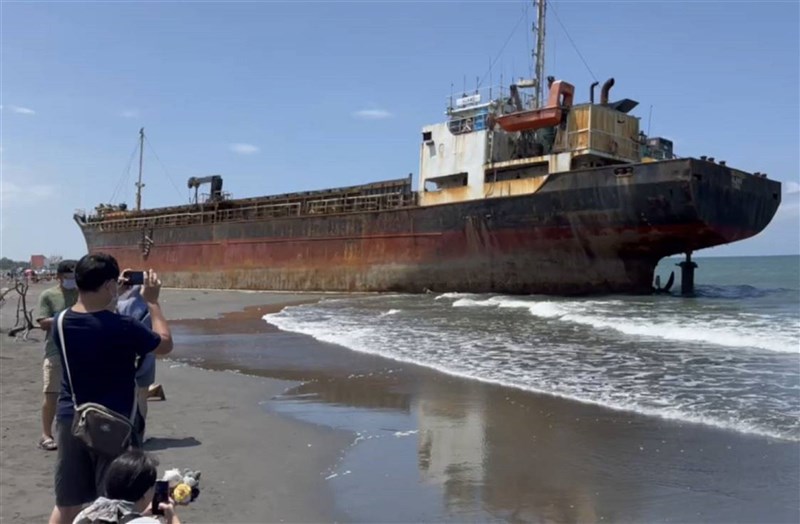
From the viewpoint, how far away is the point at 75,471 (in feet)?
8.71

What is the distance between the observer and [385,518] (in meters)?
3.61

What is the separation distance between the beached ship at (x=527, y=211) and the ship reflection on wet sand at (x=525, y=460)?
500 inches

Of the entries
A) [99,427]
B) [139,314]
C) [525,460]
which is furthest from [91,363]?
[525,460]

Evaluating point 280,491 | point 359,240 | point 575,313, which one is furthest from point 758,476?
point 359,240

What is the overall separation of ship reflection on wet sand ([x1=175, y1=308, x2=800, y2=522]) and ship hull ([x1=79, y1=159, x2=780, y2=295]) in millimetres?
12652

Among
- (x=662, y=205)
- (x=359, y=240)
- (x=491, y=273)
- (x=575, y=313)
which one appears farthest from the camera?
(x=359, y=240)

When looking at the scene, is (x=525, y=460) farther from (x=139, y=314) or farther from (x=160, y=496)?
(x=160, y=496)

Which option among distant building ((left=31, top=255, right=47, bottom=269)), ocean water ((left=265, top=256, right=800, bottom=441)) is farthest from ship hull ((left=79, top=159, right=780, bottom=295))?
distant building ((left=31, top=255, right=47, bottom=269))

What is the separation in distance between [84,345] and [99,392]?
0.20m

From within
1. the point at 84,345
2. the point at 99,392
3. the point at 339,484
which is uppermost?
the point at 84,345

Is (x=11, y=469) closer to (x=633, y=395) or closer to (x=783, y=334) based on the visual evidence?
(x=633, y=395)

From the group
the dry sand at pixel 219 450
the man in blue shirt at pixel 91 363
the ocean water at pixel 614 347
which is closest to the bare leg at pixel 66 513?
the man in blue shirt at pixel 91 363

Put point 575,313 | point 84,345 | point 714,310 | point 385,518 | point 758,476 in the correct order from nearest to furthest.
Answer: point 84,345
point 385,518
point 758,476
point 575,313
point 714,310

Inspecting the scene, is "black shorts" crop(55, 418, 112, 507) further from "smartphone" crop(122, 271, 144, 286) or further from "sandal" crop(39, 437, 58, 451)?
"sandal" crop(39, 437, 58, 451)
